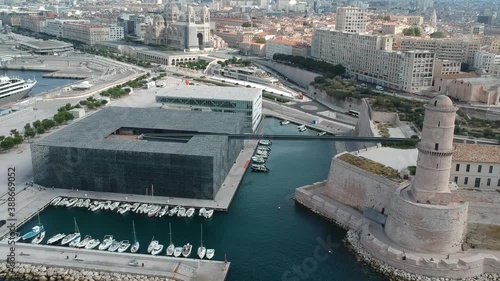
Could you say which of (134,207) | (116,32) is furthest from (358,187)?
(116,32)

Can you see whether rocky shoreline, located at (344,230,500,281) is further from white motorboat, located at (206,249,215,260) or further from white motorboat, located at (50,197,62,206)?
white motorboat, located at (50,197,62,206)

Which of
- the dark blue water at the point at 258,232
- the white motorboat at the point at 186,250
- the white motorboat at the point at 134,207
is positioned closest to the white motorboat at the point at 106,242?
the dark blue water at the point at 258,232

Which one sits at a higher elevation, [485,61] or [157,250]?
[485,61]

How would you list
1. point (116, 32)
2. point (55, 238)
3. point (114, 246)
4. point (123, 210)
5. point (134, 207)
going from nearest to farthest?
point (114, 246) → point (55, 238) → point (123, 210) → point (134, 207) → point (116, 32)

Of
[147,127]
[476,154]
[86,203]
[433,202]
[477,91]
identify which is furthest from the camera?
[477,91]

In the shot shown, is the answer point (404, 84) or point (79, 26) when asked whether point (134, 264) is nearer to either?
point (404, 84)

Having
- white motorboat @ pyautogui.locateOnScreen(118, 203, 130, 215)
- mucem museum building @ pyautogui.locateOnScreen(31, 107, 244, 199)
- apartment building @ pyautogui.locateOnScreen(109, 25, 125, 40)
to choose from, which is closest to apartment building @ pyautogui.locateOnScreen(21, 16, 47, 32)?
apartment building @ pyautogui.locateOnScreen(109, 25, 125, 40)

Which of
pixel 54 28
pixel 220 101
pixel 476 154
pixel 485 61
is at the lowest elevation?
pixel 220 101

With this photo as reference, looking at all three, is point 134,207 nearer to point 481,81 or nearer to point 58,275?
point 58,275
